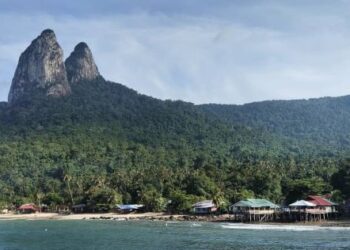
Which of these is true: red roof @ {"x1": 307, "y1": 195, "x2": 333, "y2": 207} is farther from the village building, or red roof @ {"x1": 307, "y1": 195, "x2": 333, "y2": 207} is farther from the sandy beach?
the sandy beach

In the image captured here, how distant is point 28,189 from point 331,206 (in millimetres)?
77005

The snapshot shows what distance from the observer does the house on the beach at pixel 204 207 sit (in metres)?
98.9

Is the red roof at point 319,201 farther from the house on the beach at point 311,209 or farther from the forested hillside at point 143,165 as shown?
the forested hillside at point 143,165

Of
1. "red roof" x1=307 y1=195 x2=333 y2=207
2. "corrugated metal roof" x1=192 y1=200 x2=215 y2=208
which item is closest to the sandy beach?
"corrugated metal roof" x1=192 y1=200 x2=215 y2=208

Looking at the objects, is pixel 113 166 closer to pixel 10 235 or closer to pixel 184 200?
pixel 184 200

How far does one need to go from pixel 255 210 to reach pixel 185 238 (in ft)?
89.3

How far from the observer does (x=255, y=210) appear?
281 ft

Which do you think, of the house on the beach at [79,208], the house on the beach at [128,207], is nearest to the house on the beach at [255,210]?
the house on the beach at [128,207]

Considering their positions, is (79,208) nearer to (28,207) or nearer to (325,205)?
(28,207)

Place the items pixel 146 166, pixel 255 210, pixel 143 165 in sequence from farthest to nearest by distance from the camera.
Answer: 1. pixel 143 165
2. pixel 146 166
3. pixel 255 210

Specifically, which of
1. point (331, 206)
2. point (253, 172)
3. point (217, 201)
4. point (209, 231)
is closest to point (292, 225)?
point (331, 206)

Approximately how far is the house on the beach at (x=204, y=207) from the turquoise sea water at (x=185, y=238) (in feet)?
72.9

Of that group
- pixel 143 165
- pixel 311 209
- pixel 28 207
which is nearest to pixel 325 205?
pixel 311 209

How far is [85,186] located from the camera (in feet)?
413
